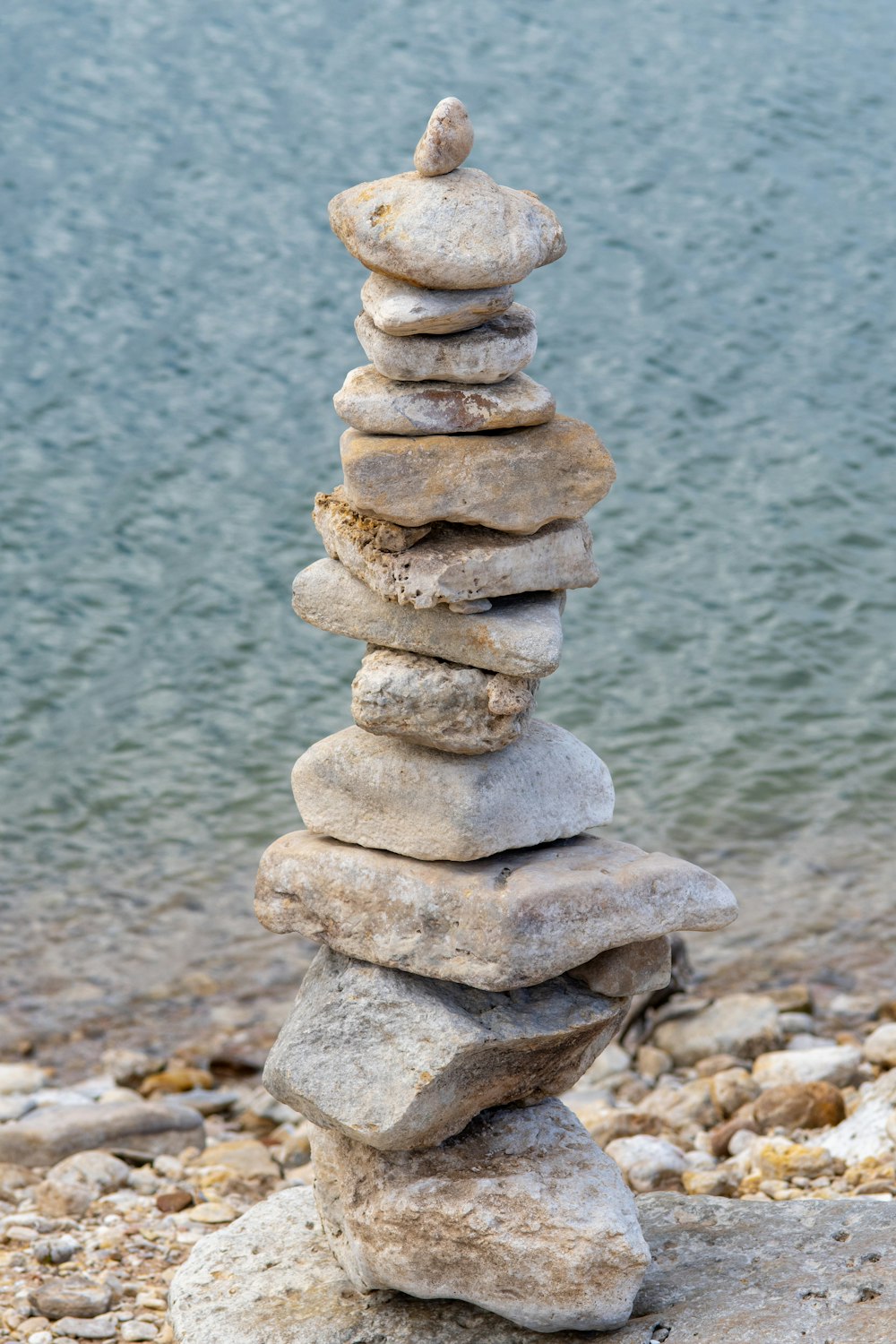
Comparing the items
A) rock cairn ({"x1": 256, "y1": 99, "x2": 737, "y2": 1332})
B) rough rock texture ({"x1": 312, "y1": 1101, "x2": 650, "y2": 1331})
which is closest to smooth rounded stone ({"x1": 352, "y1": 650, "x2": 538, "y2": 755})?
rock cairn ({"x1": 256, "y1": 99, "x2": 737, "y2": 1332})

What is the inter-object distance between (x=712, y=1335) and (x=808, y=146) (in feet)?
55.5

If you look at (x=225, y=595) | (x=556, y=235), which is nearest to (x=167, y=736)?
(x=225, y=595)

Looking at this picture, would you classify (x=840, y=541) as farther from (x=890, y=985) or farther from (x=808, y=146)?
(x=808, y=146)

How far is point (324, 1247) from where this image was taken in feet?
19.4

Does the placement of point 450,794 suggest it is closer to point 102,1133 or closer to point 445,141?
point 445,141

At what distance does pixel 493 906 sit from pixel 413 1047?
54 centimetres

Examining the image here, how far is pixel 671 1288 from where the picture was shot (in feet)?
17.6

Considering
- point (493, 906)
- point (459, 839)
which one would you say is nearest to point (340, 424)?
point (459, 839)

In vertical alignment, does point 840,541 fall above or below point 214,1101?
above

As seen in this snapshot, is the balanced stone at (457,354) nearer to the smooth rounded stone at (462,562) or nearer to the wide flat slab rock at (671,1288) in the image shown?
the smooth rounded stone at (462,562)

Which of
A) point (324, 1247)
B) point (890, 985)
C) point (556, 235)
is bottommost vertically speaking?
point (890, 985)

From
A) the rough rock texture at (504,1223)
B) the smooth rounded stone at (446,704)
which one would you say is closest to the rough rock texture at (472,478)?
the smooth rounded stone at (446,704)

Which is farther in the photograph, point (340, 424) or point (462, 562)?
point (340, 424)

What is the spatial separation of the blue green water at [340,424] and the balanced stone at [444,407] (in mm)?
5614
